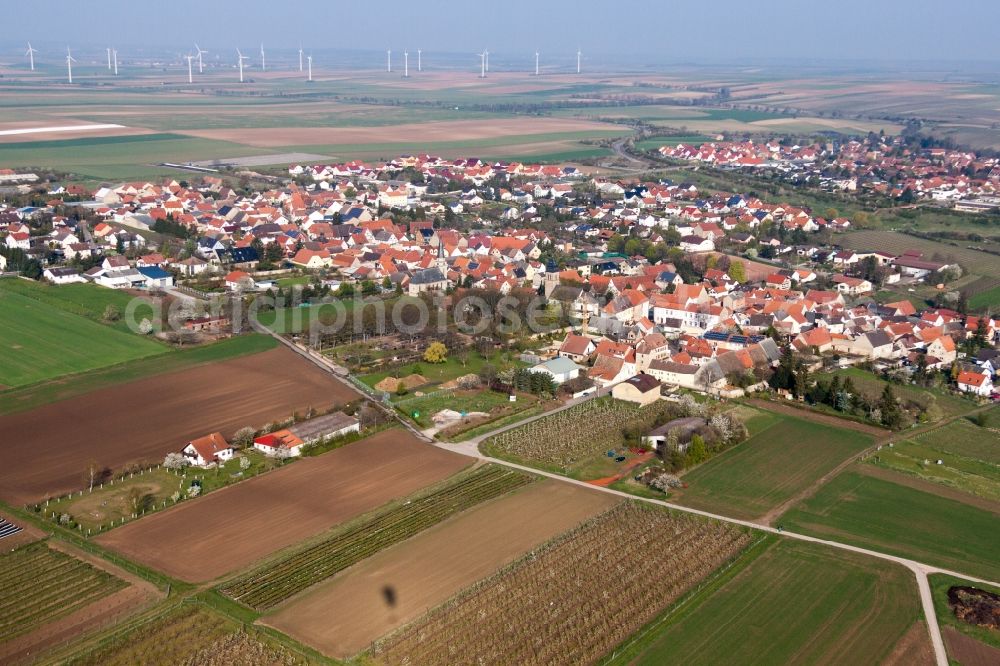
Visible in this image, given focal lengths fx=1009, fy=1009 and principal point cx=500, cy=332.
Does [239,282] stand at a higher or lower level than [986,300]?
higher

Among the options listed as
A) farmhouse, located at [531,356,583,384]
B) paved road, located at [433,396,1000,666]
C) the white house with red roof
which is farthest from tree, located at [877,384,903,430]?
farmhouse, located at [531,356,583,384]

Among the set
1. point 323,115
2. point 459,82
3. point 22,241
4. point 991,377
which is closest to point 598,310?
point 991,377

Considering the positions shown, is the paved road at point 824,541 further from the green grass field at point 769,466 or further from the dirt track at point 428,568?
the dirt track at point 428,568

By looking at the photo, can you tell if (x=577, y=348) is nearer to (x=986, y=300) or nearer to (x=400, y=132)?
(x=986, y=300)

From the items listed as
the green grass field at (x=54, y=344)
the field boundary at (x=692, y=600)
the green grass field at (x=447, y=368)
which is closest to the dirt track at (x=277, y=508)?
the green grass field at (x=447, y=368)

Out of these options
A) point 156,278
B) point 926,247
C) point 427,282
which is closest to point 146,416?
point 156,278

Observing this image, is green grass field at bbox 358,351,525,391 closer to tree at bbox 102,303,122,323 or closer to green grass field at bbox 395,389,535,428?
green grass field at bbox 395,389,535,428

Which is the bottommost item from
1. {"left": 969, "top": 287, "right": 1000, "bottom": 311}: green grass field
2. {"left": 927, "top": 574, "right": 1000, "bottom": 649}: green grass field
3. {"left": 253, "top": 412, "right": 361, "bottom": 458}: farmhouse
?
{"left": 927, "top": 574, "right": 1000, "bottom": 649}: green grass field

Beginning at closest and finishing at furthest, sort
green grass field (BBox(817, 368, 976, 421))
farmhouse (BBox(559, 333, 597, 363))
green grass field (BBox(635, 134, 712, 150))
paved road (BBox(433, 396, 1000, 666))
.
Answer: paved road (BBox(433, 396, 1000, 666))
green grass field (BBox(817, 368, 976, 421))
farmhouse (BBox(559, 333, 597, 363))
green grass field (BBox(635, 134, 712, 150))
